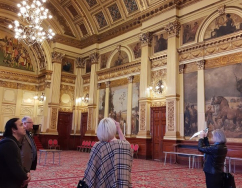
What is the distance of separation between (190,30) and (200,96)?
3817mm

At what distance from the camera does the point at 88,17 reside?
19828 mm

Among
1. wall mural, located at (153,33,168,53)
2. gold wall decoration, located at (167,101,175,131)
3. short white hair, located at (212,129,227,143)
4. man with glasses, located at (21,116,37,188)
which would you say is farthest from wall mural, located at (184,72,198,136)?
man with glasses, located at (21,116,37,188)

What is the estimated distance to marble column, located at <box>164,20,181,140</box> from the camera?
1280 cm

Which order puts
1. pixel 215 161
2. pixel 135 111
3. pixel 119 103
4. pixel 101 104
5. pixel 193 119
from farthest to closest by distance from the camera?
pixel 101 104 → pixel 119 103 → pixel 135 111 → pixel 193 119 → pixel 215 161

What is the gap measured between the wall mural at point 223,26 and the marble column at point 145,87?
150 inches

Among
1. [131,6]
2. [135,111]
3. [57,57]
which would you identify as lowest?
[135,111]

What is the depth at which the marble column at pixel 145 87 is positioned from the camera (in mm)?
14375

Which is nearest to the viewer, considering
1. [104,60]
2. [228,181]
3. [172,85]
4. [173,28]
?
[228,181]

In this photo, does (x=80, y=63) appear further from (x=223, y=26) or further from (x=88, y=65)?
(x=223, y=26)

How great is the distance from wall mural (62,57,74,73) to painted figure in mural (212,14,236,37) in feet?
42.3

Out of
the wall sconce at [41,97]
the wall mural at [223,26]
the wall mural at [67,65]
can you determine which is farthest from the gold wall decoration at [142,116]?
A: the wall sconce at [41,97]

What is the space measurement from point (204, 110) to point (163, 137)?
2.83 metres

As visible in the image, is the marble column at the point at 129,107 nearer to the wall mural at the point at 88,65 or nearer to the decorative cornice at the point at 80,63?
the wall mural at the point at 88,65

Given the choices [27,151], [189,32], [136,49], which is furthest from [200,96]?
[27,151]
